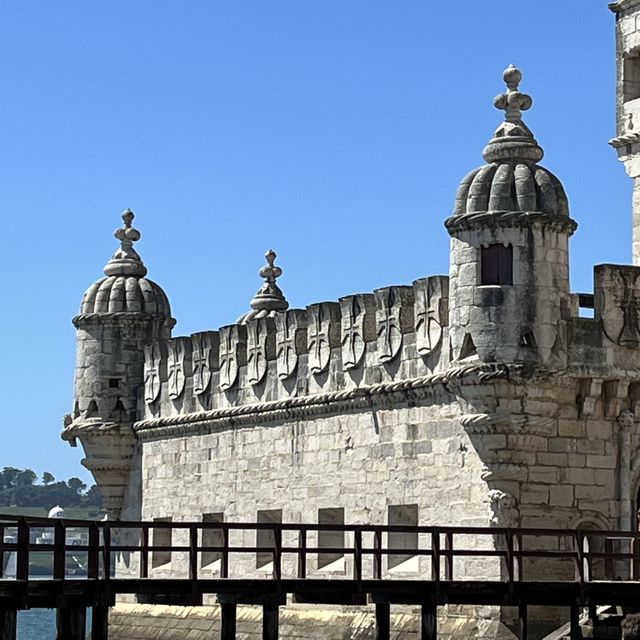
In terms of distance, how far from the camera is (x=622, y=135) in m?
31.5

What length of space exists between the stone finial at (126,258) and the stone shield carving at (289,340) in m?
6.66

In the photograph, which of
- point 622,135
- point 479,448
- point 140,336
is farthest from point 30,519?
point 140,336

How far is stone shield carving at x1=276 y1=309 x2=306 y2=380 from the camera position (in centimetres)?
3200

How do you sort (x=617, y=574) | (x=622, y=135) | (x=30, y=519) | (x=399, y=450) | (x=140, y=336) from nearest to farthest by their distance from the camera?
(x=30, y=519)
(x=617, y=574)
(x=399, y=450)
(x=622, y=135)
(x=140, y=336)

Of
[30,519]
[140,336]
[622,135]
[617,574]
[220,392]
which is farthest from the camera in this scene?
[140,336]

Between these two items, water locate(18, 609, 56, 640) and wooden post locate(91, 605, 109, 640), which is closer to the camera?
wooden post locate(91, 605, 109, 640)

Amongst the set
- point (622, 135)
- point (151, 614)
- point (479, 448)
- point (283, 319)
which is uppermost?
point (622, 135)

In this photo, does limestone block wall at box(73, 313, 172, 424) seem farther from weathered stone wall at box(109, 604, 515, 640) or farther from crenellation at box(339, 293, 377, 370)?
crenellation at box(339, 293, 377, 370)

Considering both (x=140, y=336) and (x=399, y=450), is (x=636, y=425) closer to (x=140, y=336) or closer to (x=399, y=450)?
(x=399, y=450)

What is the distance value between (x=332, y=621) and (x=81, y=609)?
836 centimetres

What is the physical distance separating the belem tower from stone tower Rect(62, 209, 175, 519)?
1.95 m

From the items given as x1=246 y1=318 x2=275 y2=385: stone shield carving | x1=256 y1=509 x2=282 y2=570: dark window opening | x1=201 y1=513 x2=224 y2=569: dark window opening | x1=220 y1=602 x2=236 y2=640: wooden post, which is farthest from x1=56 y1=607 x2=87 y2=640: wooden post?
x1=201 y1=513 x2=224 y2=569: dark window opening

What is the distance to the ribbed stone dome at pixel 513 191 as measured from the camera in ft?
87.4

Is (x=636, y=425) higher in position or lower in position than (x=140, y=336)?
lower
